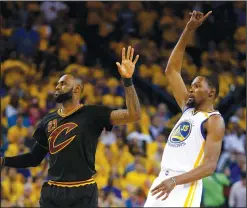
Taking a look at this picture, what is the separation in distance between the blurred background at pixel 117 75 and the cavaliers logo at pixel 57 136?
382cm

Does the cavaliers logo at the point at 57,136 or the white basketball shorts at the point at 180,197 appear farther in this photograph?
the cavaliers logo at the point at 57,136

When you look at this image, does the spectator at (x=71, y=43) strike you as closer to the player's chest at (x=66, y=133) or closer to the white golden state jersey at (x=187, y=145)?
the player's chest at (x=66, y=133)

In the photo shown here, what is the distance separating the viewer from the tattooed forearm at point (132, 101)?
16.5 feet

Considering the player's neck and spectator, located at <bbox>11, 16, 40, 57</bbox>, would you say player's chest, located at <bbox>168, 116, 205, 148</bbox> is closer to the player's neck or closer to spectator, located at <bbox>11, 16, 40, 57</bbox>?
the player's neck

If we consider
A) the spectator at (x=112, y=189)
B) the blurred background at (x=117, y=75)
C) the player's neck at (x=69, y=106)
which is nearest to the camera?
the player's neck at (x=69, y=106)

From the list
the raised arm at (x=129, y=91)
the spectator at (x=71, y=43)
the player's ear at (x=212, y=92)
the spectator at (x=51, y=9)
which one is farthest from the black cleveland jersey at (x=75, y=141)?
the spectator at (x=51, y=9)

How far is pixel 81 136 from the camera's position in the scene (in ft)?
17.4

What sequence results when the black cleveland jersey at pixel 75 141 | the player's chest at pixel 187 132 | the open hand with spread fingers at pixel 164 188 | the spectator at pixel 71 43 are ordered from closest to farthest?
1. the open hand with spread fingers at pixel 164 188
2. the player's chest at pixel 187 132
3. the black cleveland jersey at pixel 75 141
4. the spectator at pixel 71 43

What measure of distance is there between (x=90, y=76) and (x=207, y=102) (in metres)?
7.47

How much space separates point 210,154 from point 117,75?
8.63 metres

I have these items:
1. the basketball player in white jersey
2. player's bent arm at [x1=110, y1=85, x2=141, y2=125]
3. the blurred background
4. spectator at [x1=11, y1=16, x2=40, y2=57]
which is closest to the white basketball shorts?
the basketball player in white jersey

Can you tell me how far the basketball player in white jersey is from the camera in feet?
15.1

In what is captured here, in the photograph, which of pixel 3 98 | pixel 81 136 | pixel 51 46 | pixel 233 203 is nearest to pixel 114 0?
pixel 51 46

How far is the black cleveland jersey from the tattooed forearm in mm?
335
